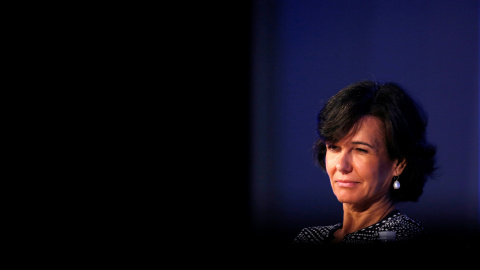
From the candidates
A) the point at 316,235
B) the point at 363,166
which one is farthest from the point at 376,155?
the point at 316,235

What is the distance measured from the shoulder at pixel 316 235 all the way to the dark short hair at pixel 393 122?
0.25 metres

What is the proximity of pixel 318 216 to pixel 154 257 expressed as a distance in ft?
2.85

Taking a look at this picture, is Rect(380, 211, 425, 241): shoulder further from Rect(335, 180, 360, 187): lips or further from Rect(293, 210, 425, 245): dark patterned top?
Rect(335, 180, 360, 187): lips

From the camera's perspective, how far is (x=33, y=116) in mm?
1908

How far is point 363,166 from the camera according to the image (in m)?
1.33

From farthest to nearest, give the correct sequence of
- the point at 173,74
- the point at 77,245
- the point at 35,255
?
the point at 173,74, the point at 77,245, the point at 35,255

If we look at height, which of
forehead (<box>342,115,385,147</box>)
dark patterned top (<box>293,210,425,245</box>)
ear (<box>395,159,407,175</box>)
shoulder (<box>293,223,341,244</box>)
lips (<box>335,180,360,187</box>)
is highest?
forehead (<box>342,115,385,147</box>)

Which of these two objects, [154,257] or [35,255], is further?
[35,255]

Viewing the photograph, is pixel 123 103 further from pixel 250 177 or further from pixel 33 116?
pixel 250 177

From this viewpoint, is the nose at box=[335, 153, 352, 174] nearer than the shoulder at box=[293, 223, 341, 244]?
Yes

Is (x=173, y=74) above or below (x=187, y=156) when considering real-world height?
above

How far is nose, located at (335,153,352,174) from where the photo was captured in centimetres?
134

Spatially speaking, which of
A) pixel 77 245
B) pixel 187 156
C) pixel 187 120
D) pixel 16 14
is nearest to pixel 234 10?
pixel 187 120

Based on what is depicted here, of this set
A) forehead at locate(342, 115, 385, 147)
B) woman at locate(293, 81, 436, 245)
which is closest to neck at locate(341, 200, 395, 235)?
woman at locate(293, 81, 436, 245)
